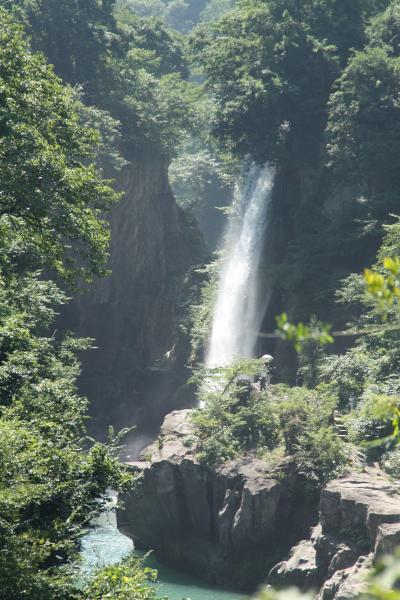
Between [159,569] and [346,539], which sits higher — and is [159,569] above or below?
below

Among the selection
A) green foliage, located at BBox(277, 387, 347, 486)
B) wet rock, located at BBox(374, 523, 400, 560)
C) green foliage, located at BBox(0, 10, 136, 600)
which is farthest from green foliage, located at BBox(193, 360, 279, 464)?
wet rock, located at BBox(374, 523, 400, 560)

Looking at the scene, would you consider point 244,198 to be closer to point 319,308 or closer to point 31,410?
point 319,308

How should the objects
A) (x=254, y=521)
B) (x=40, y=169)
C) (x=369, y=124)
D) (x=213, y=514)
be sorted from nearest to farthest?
(x=40, y=169), (x=254, y=521), (x=213, y=514), (x=369, y=124)

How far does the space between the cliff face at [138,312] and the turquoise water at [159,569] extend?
14.5 m

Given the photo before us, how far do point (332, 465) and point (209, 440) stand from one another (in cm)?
403

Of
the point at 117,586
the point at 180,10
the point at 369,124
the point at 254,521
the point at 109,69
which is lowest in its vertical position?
the point at 117,586

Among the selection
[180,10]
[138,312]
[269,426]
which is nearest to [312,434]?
[269,426]

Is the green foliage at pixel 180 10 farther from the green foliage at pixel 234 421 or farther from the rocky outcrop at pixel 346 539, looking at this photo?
the rocky outcrop at pixel 346 539

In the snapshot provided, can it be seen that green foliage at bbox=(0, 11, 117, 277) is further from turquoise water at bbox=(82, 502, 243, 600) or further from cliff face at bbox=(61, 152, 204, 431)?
cliff face at bbox=(61, 152, 204, 431)

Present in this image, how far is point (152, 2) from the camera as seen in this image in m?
96.0

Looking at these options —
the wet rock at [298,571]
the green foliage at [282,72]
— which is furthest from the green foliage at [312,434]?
the green foliage at [282,72]

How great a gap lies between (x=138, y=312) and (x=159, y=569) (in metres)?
22.3

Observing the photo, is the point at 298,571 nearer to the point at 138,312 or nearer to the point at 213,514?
the point at 213,514

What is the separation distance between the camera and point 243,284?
134ft
